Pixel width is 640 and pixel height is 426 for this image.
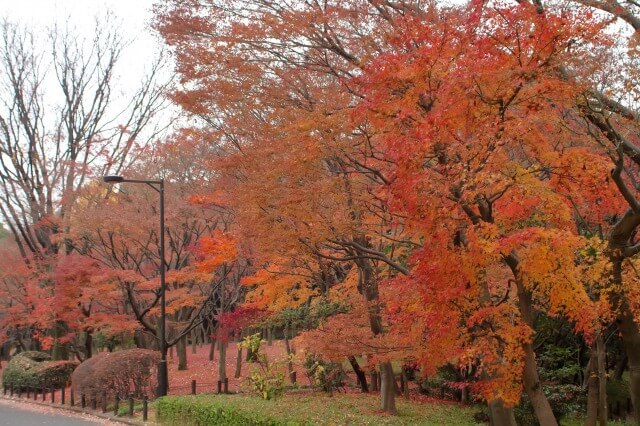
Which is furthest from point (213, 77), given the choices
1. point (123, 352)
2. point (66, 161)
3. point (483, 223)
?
point (66, 161)

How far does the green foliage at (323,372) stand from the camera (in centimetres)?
2141

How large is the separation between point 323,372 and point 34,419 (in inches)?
354

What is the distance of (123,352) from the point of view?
21.3 metres

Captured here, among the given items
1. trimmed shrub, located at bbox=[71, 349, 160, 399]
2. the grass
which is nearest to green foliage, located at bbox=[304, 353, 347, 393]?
the grass

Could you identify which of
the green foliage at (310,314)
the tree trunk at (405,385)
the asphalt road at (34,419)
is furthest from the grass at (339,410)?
the asphalt road at (34,419)

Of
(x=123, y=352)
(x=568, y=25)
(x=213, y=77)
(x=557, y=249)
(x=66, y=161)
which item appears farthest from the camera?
(x=66, y=161)

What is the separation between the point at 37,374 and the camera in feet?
89.0

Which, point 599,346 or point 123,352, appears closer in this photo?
point 599,346

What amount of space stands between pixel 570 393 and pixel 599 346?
5.56 m

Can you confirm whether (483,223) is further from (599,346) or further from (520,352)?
(599,346)

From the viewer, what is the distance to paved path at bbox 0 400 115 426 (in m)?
17.8

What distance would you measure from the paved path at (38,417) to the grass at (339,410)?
4.12m

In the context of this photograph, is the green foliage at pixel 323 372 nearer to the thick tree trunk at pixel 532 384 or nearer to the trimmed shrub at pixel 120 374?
the trimmed shrub at pixel 120 374

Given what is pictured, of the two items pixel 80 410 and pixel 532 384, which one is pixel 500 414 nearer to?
pixel 532 384
